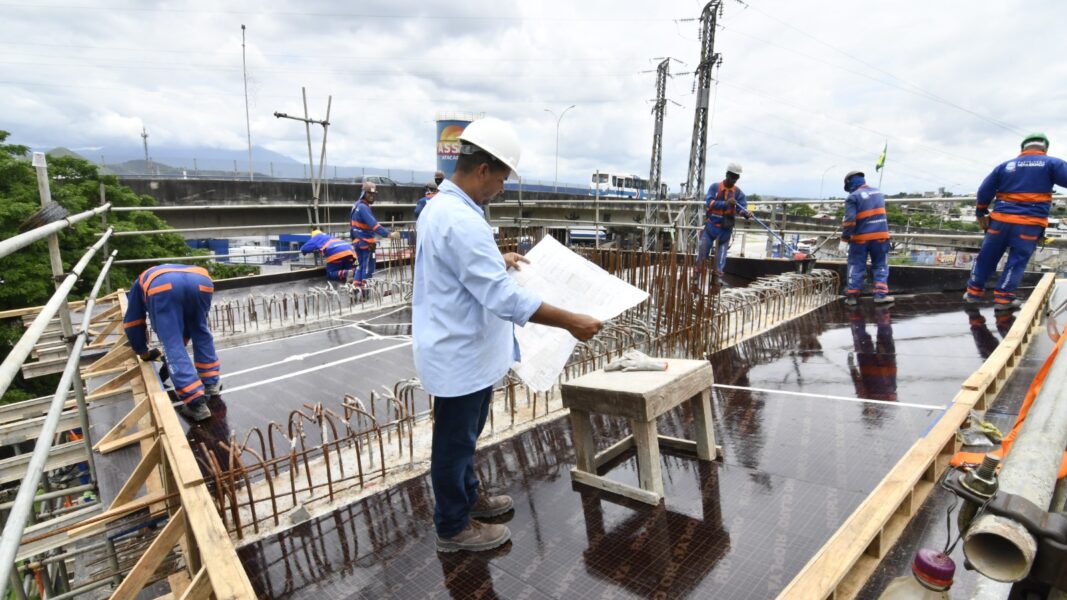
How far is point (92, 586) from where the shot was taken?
2.99 meters

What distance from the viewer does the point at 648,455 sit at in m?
3.17

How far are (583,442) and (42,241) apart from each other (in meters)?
13.1

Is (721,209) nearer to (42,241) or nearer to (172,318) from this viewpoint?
(172,318)

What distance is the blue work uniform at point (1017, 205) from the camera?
246 inches

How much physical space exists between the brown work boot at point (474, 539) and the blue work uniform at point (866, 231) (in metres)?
7.46

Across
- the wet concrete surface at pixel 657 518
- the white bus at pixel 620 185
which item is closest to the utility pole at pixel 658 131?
the white bus at pixel 620 185

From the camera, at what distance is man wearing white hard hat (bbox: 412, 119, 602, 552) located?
2354 mm

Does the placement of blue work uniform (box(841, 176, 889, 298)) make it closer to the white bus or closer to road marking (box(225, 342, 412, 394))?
road marking (box(225, 342, 412, 394))

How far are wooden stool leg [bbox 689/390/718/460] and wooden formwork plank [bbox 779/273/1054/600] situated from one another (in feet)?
3.28

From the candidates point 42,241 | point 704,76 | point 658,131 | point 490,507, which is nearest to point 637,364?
point 490,507

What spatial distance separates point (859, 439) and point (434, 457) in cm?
314

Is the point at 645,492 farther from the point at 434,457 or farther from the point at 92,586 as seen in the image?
the point at 92,586

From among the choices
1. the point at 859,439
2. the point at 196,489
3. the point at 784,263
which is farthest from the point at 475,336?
the point at 784,263

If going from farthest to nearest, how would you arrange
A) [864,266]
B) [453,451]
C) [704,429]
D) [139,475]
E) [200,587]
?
1. [864,266]
2. [704,429]
3. [139,475]
4. [453,451]
5. [200,587]
